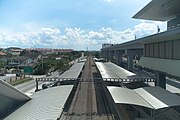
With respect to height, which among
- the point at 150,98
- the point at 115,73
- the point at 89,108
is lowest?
the point at 89,108

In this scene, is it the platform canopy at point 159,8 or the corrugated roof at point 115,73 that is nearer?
the platform canopy at point 159,8

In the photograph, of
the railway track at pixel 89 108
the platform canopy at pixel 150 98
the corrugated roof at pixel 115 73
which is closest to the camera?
the platform canopy at pixel 150 98

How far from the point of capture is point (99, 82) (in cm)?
4941

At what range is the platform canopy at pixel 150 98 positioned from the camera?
64.5ft

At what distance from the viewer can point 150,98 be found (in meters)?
22.3

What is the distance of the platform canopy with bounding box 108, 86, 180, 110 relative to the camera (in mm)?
19669

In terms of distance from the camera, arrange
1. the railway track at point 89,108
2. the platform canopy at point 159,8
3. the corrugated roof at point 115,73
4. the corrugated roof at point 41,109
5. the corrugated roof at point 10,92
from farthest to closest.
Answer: the corrugated roof at point 115,73
the platform canopy at point 159,8
the railway track at point 89,108
the corrugated roof at point 41,109
the corrugated roof at point 10,92

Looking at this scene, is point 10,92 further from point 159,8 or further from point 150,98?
point 159,8

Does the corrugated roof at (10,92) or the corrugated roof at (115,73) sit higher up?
the corrugated roof at (10,92)

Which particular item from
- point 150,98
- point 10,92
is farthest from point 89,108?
point 10,92

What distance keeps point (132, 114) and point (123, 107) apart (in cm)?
310

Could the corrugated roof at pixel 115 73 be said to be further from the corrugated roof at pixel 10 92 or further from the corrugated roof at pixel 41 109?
the corrugated roof at pixel 10 92

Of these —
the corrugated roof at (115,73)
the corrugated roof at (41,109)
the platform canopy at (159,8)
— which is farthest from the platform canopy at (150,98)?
the corrugated roof at (115,73)

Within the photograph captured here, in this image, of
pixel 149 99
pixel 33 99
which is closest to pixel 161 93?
pixel 149 99
